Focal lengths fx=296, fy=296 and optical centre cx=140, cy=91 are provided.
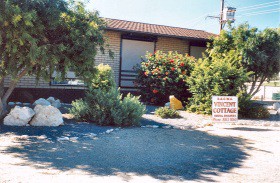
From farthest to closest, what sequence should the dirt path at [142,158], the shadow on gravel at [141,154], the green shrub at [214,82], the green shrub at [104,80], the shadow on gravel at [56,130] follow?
the green shrub at [214,82], the green shrub at [104,80], the shadow on gravel at [56,130], the shadow on gravel at [141,154], the dirt path at [142,158]

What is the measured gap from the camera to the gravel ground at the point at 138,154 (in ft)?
14.2

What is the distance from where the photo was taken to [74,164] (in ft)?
15.6

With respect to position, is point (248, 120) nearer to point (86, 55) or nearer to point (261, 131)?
point (261, 131)

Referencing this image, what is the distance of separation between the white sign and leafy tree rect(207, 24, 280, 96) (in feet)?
14.4

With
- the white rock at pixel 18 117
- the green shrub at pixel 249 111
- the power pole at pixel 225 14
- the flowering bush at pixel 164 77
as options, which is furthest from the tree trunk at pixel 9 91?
the power pole at pixel 225 14

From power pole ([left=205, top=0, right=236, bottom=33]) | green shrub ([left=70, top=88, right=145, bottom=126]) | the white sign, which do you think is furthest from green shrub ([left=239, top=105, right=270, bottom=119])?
power pole ([left=205, top=0, right=236, bottom=33])

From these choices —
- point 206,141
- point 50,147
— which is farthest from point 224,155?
A: point 50,147

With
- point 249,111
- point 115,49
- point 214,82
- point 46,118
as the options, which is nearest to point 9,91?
point 46,118

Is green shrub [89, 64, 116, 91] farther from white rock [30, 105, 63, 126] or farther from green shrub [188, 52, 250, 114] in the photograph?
green shrub [188, 52, 250, 114]

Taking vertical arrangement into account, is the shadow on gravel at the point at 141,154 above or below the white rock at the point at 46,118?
below

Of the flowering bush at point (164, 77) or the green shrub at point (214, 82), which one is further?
the flowering bush at point (164, 77)

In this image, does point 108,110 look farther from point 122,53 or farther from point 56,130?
point 122,53

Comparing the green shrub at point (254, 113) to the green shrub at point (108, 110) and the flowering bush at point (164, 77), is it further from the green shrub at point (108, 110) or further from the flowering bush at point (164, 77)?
the green shrub at point (108, 110)

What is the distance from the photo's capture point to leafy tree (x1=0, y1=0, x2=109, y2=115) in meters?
6.47
